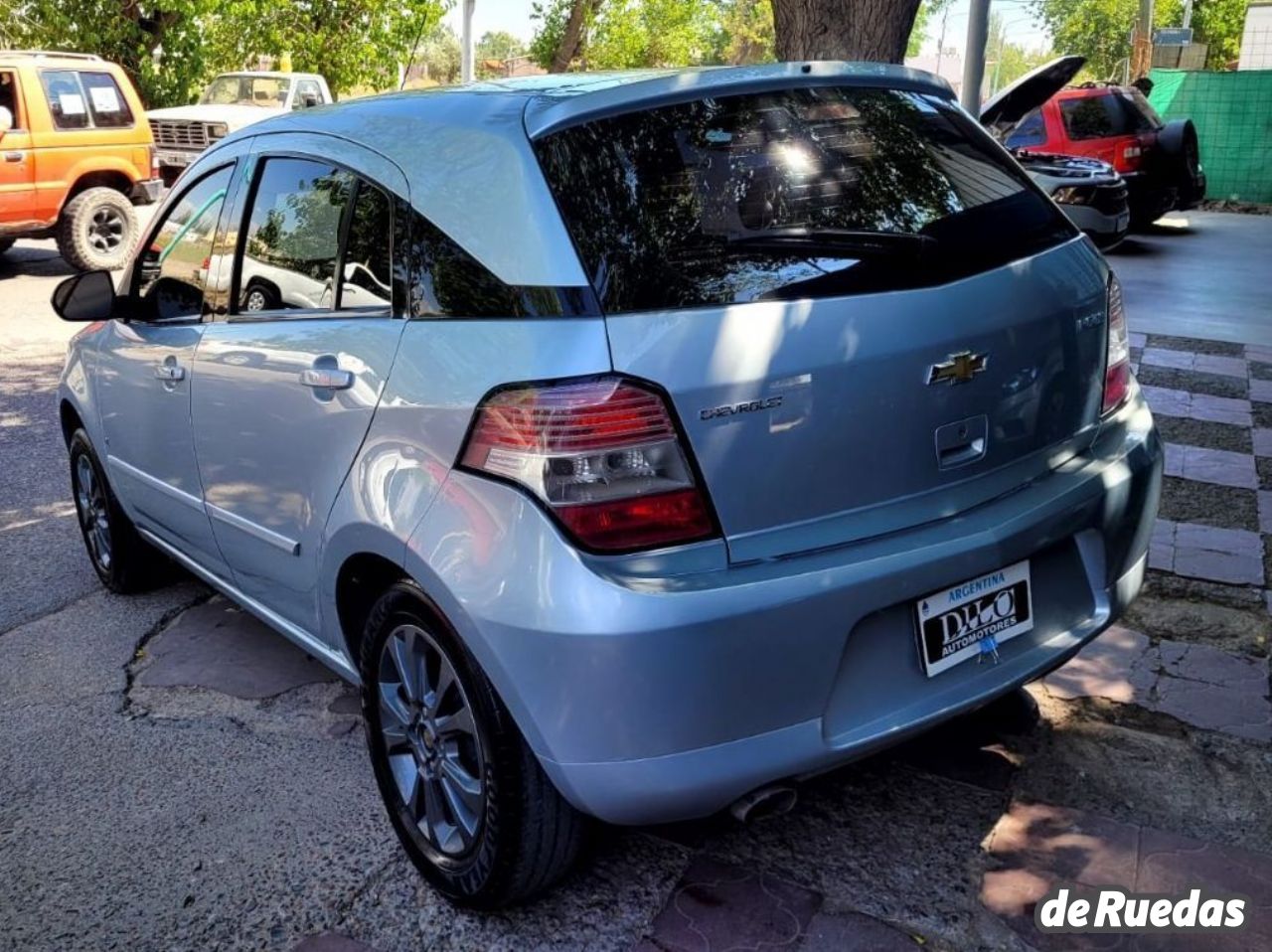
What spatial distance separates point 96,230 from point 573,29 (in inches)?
684

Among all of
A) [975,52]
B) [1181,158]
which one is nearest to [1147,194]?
[1181,158]

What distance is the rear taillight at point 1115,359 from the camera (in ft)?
10.1

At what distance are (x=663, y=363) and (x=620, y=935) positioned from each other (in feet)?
4.00

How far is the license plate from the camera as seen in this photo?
2562mm

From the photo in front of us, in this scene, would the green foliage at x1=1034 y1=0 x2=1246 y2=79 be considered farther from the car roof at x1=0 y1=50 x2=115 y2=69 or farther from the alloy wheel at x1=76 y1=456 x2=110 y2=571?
the alloy wheel at x1=76 y1=456 x2=110 y2=571

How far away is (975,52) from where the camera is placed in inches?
288

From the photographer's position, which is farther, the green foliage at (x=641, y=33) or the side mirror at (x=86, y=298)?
the green foliage at (x=641, y=33)

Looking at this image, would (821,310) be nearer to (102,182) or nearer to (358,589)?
(358,589)

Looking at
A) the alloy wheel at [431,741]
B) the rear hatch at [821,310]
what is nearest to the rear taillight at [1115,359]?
the rear hatch at [821,310]

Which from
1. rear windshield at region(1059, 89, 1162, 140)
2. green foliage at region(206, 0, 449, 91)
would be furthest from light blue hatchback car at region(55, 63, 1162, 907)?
green foliage at region(206, 0, 449, 91)

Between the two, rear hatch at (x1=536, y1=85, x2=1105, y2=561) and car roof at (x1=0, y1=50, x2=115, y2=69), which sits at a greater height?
car roof at (x1=0, y1=50, x2=115, y2=69)

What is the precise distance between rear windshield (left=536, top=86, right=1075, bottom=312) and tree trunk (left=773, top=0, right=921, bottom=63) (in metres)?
2.84

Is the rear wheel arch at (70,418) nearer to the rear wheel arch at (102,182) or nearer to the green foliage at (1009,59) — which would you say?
the rear wheel arch at (102,182)

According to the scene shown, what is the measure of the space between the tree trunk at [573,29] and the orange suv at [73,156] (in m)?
16.1
